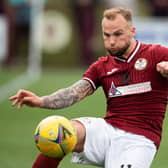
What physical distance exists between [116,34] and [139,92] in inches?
23.2

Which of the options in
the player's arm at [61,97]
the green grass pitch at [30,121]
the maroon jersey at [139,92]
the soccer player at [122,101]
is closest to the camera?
the player's arm at [61,97]

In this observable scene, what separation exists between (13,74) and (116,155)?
12.5m

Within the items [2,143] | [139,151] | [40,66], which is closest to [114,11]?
[139,151]

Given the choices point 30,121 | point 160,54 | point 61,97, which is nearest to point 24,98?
point 61,97

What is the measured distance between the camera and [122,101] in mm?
7621

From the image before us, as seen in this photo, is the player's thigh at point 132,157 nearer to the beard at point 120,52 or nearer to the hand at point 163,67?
the hand at point 163,67

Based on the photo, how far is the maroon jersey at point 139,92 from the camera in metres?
7.54

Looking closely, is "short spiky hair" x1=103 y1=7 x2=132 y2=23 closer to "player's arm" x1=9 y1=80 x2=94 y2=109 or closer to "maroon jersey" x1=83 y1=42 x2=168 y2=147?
"maroon jersey" x1=83 y1=42 x2=168 y2=147

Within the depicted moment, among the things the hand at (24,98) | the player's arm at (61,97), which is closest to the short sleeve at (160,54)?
the player's arm at (61,97)

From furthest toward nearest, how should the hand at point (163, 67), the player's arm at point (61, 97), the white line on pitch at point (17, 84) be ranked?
the white line on pitch at point (17, 84) < the player's arm at point (61, 97) < the hand at point (163, 67)

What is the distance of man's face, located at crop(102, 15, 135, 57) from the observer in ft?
24.3

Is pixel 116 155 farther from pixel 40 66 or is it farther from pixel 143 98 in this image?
pixel 40 66

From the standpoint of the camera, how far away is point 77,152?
294 inches

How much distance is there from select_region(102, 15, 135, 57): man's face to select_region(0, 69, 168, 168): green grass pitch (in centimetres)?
259
